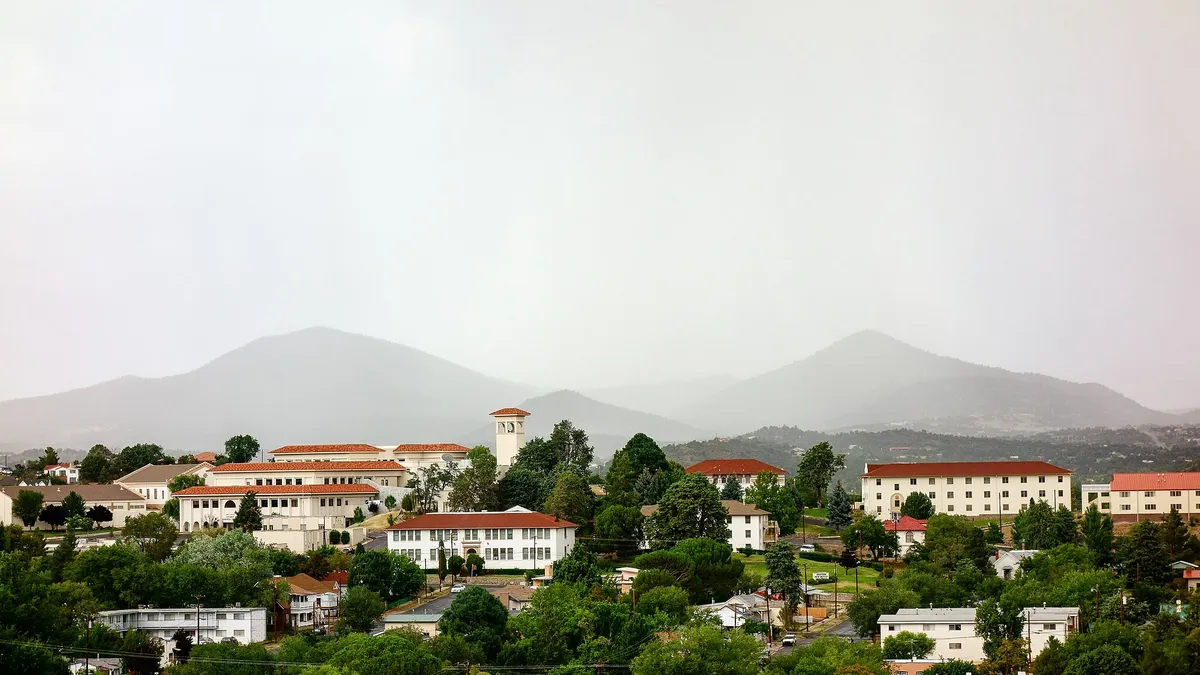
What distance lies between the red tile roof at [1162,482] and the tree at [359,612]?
43359 millimetres

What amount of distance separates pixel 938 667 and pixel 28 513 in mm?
46217

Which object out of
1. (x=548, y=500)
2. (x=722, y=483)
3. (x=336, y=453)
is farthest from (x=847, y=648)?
(x=336, y=453)

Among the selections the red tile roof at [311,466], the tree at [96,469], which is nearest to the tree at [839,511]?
the red tile roof at [311,466]

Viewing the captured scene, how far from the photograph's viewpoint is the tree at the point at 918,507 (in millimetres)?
69000

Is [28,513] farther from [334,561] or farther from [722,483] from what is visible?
[722,483]

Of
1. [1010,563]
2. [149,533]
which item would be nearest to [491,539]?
[149,533]

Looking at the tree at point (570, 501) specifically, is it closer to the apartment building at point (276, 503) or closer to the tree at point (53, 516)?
the apartment building at point (276, 503)

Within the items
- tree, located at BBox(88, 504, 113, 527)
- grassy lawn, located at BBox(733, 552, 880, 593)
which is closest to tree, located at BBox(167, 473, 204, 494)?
tree, located at BBox(88, 504, 113, 527)

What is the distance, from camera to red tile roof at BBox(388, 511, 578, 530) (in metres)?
58.7

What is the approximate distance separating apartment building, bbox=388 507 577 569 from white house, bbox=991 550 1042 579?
18.1m

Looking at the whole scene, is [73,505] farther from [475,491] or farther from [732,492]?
[732,492]

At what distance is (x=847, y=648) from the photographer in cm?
4034

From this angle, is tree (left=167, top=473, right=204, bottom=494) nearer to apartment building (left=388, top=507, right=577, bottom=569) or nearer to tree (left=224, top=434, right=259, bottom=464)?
tree (left=224, top=434, right=259, bottom=464)

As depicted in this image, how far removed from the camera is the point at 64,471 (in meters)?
84.4
